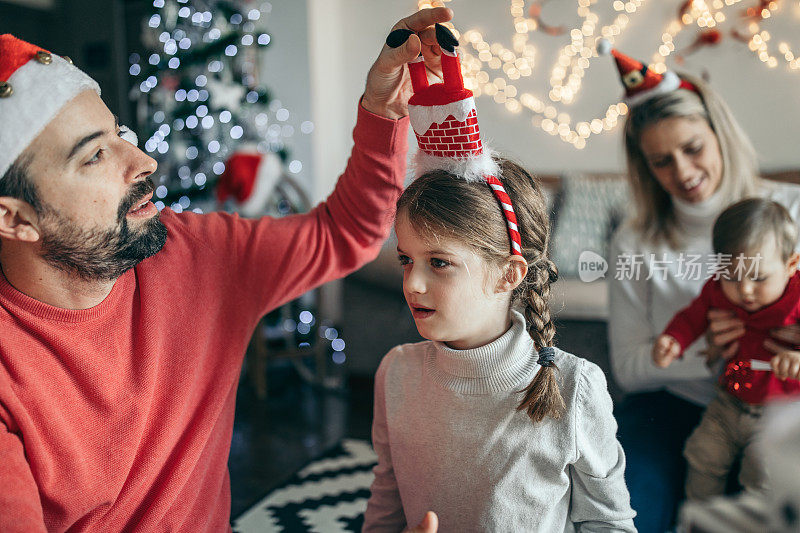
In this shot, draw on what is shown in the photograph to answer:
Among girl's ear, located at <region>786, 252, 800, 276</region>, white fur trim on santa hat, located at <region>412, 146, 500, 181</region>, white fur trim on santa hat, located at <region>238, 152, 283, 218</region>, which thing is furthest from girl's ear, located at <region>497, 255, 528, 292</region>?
white fur trim on santa hat, located at <region>238, 152, 283, 218</region>

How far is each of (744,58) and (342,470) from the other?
1654mm

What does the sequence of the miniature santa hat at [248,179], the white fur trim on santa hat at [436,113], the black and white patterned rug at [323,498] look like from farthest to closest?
the miniature santa hat at [248,179] < the black and white patterned rug at [323,498] < the white fur trim on santa hat at [436,113]

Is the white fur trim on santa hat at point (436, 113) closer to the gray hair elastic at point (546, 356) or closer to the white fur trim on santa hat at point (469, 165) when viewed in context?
the white fur trim on santa hat at point (469, 165)

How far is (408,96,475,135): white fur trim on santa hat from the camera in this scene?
740 mm

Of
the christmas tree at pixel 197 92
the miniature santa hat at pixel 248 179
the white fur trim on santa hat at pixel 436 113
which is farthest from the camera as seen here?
the christmas tree at pixel 197 92

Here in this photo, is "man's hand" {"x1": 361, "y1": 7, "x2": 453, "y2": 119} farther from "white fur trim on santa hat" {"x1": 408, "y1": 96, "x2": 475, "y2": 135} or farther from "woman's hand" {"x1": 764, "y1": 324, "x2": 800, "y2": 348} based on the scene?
"woman's hand" {"x1": 764, "y1": 324, "x2": 800, "y2": 348}

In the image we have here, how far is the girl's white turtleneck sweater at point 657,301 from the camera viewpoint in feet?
2.91

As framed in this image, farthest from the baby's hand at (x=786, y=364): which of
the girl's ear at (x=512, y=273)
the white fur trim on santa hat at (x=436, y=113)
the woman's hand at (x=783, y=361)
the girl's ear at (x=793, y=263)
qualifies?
the white fur trim on santa hat at (x=436, y=113)

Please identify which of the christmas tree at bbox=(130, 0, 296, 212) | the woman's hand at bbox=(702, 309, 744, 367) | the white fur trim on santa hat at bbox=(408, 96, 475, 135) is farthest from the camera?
the christmas tree at bbox=(130, 0, 296, 212)

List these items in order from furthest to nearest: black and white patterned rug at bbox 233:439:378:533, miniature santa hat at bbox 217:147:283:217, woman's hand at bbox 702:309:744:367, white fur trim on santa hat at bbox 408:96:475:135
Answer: miniature santa hat at bbox 217:147:283:217 → black and white patterned rug at bbox 233:439:378:533 → woman's hand at bbox 702:309:744:367 → white fur trim on santa hat at bbox 408:96:475:135

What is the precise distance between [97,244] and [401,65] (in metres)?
0.49

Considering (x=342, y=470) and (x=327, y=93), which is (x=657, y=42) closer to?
(x=327, y=93)

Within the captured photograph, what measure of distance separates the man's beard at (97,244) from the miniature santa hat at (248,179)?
187cm

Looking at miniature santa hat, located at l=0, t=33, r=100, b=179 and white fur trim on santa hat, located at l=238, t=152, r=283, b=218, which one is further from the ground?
miniature santa hat, located at l=0, t=33, r=100, b=179
